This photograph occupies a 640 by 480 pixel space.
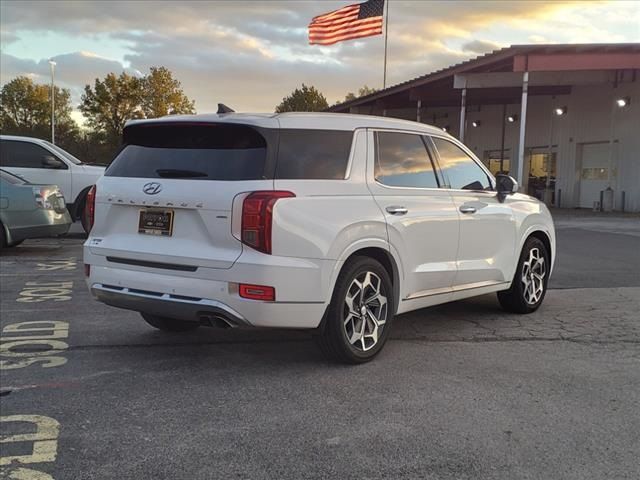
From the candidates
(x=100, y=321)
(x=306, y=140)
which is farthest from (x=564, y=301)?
(x=100, y=321)

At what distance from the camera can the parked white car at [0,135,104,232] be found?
41.1 feet

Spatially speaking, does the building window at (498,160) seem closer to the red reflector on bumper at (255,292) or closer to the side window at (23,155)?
the side window at (23,155)

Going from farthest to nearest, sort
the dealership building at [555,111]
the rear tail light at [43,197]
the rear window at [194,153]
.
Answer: the dealership building at [555,111], the rear tail light at [43,197], the rear window at [194,153]

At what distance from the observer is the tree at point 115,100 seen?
191 ft

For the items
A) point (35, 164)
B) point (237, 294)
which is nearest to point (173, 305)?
point (237, 294)

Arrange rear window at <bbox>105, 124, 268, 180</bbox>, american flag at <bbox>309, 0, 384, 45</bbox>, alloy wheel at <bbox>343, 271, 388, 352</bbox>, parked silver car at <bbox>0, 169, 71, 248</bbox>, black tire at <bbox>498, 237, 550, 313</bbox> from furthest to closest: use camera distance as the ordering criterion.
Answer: american flag at <bbox>309, 0, 384, 45</bbox>
parked silver car at <bbox>0, 169, 71, 248</bbox>
black tire at <bbox>498, 237, 550, 313</bbox>
alloy wheel at <bbox>343, 271, 388, 352</bbox>
rear window at <bbox>105, 124, 268, 180</bbox>

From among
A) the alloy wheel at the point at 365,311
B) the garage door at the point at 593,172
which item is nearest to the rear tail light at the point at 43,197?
the alloy wheel at the point at 365,311

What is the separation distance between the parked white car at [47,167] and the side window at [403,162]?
903 cm

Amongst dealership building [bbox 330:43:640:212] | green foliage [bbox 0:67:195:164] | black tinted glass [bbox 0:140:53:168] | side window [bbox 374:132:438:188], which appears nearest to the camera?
side window [bbox 374:132:438:188]

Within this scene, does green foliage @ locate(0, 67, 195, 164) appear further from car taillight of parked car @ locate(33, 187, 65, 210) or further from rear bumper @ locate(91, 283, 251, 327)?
rear bumper @ locate(91, 283, 251, 327)

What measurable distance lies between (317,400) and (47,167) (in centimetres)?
1055

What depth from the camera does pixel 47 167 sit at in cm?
1264

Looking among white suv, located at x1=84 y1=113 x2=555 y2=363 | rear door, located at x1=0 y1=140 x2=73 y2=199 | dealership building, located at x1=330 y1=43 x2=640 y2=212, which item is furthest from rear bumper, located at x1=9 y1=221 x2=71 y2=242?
dealership building, located at x1=330 y1=43 x2=640 y2=212

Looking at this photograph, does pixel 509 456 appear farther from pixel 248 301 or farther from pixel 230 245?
pixel 230 245
